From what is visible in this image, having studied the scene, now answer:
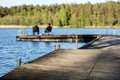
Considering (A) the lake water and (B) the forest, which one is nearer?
(A) the lake water

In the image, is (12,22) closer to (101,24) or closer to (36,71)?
(101,24)

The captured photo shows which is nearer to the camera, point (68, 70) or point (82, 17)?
point (68, 70)

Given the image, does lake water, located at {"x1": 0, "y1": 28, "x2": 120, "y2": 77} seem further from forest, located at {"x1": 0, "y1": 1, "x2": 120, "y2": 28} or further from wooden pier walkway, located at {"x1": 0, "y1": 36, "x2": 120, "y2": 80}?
forest, located at {"x1": 0, "y1": 1, "x2": 120, "y2": 28}

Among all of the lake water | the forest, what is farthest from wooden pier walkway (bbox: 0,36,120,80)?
the forest

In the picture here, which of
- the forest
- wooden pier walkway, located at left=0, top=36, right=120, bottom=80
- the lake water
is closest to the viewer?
wooden pier walkway, located at left=0, top=36, right=120, bottom=80

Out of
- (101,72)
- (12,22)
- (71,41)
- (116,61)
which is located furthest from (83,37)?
(12,22)

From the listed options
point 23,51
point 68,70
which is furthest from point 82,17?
point 68,70

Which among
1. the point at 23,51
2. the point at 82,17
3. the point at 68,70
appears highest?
the point at 82,17

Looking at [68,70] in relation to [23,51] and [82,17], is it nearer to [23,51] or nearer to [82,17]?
[23,51]

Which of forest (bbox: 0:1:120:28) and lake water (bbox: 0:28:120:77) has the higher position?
forest (bbox: 0:1:120:28)

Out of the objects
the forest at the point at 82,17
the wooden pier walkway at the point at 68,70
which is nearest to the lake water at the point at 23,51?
the wooden pier walkway at the point at 68,70

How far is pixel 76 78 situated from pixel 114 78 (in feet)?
4.22

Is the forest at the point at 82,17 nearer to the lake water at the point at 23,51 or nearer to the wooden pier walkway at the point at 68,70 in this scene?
the lake water at the point at 23,51

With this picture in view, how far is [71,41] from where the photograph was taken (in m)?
49.4
